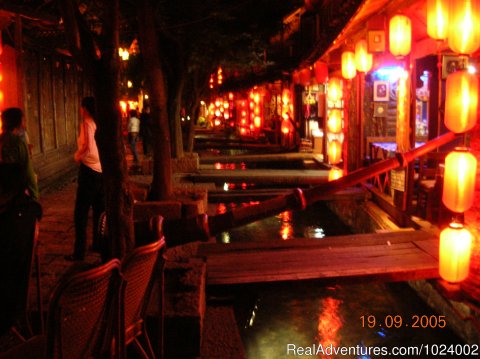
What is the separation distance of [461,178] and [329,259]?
2.35 m

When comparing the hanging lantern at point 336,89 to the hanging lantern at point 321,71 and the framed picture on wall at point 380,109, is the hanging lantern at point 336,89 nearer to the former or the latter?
the hanging lantern at point 321,71

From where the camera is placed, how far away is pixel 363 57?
12672 mm

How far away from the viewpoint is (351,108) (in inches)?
626

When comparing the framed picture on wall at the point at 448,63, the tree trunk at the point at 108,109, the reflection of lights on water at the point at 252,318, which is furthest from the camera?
the framed picture on wall at the point at 448,63

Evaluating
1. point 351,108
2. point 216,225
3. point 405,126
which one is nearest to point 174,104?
A: point 351,108

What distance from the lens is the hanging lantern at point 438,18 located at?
7.38 meters

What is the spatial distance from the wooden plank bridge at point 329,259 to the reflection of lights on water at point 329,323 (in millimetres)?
941

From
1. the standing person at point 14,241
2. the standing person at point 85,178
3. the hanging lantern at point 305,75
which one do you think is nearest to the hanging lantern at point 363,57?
the standing person at point 85,178

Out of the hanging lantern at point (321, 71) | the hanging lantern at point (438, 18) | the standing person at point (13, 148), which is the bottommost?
the standing person at point (13, 148)

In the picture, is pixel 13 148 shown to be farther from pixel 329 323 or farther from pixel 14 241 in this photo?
pixel 329 323

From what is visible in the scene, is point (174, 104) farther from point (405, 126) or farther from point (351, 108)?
point (405, 126)

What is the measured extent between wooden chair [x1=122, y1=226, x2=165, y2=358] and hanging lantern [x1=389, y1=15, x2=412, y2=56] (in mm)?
7636

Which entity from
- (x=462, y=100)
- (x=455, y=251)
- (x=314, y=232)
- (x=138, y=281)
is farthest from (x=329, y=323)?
(x=314, y=232)

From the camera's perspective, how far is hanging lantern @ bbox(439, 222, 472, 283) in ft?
20.8
